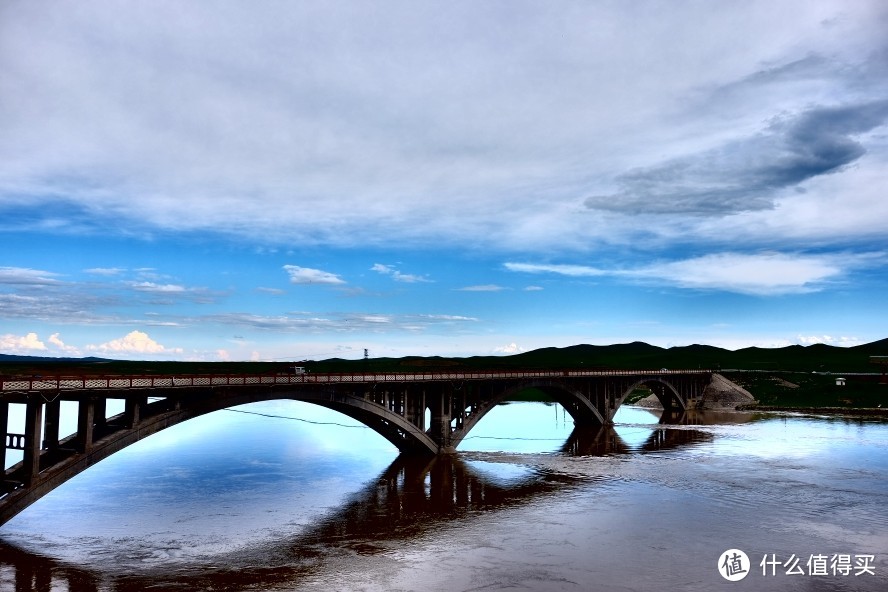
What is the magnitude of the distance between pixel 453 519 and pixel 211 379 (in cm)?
1897

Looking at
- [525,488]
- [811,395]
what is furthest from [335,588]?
[811,395]

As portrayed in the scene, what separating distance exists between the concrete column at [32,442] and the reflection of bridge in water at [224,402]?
52 millimetres

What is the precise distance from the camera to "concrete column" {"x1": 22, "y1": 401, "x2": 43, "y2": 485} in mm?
33562

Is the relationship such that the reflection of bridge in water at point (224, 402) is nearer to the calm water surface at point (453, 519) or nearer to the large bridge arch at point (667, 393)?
the calm water surface at point (453, 519)

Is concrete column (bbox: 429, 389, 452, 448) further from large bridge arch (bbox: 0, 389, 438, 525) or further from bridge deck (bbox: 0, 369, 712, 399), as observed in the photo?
bridge deck (bbox: 0, 369, 712, 399)

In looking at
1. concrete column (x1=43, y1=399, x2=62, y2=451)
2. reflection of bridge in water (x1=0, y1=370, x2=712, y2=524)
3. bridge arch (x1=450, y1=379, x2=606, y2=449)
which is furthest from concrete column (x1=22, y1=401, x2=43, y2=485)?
bridge arch (x1=450, y1=379, x2=606, y2=449)

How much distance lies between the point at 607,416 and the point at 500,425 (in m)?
17.3

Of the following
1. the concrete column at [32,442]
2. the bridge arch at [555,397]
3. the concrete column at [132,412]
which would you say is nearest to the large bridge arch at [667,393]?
the bridge arch at [555,397]

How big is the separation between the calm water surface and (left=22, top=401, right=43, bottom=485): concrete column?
376 centimetres

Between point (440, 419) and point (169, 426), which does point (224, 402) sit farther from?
point (440, 419)

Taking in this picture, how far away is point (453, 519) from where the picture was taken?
4116cm

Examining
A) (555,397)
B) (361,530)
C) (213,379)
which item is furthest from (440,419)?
(555,397)

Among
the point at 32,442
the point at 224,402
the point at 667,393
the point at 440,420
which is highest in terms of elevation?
the point at 224,402

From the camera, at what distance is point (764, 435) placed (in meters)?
85.6
